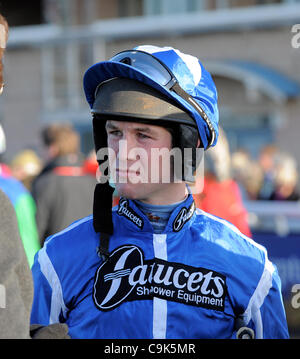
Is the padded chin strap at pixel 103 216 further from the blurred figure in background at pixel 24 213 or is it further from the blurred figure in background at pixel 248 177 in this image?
the blurred figure in background at pixel 248 177

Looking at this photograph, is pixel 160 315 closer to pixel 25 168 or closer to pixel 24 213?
pixel 24 213

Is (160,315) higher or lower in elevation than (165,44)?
higher

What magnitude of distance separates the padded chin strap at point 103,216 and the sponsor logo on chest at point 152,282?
4cm

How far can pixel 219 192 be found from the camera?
187 inches

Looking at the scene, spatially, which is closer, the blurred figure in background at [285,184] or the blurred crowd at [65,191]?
the blurred crowd at [65,191]

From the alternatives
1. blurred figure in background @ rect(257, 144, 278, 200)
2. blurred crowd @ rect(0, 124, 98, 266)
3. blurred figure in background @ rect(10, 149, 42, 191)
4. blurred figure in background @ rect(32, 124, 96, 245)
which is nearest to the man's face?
blurred crowd @ rect(0, 124, 98, 266)

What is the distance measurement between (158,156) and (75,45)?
48.0 feet

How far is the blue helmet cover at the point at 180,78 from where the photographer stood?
2.00 metres

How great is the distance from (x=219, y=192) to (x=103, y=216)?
2.72 m

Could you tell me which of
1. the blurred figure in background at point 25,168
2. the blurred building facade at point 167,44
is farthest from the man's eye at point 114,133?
the blurred building facade at point 167,44

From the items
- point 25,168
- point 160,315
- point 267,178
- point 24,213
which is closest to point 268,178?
point 267,178

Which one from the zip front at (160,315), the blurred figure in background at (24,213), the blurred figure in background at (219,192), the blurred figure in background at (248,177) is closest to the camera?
the zip front at (160,315)

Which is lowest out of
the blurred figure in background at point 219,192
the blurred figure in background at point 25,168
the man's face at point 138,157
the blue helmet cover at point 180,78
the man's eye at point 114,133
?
the blurred figure in background at point 25,168
